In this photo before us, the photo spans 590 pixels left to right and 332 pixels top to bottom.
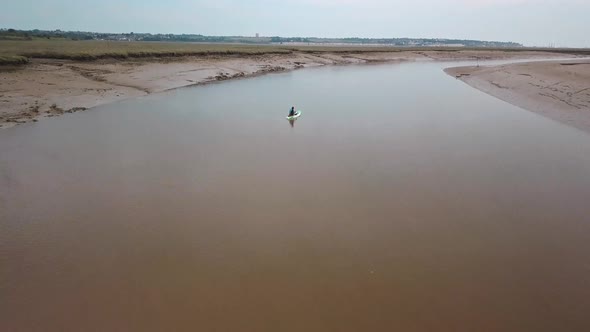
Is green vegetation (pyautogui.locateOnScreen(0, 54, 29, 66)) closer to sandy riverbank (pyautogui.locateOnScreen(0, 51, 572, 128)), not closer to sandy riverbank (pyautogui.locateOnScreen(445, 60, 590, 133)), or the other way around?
sandy riverbank (pyautogui.locateOnScreen(0, 51, 572, 128))

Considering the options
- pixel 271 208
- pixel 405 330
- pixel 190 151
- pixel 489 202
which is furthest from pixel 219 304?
pixel 190 151

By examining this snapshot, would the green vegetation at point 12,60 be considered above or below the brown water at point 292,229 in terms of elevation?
above

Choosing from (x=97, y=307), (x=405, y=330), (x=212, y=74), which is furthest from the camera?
(x=212, y=74)

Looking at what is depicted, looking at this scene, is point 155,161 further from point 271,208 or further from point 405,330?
point 405,330

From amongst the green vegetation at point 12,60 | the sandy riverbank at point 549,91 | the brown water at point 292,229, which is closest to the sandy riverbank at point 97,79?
the green vegetation at point 12,60

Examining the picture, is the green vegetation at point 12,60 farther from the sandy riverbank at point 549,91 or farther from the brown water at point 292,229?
the sandy riverbank at point 549,91

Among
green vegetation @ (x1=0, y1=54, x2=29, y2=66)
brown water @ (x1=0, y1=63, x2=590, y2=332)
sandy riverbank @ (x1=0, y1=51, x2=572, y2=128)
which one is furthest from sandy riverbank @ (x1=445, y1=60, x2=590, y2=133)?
green vegetation @ (x1=0, y1=54, x2=29, y2=66)
